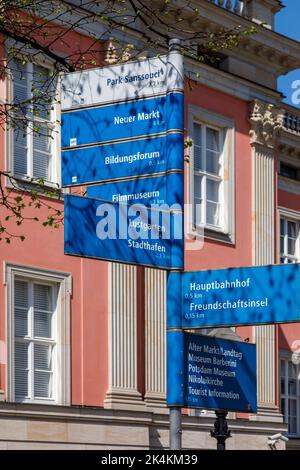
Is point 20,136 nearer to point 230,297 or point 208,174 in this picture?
point 208,174

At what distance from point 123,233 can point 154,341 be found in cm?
1544

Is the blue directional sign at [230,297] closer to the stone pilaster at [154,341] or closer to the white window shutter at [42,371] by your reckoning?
the white window shutter at [42,371]

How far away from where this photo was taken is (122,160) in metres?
10.9

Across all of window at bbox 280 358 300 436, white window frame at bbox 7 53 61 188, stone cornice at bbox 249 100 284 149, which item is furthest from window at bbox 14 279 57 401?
window at bbox 280 358 300 436

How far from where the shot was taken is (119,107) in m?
11.0

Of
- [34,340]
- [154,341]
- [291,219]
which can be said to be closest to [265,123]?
[291,219]

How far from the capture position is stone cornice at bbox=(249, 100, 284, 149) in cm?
2898

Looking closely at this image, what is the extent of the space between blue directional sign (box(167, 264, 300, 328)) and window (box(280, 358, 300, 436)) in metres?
19.9

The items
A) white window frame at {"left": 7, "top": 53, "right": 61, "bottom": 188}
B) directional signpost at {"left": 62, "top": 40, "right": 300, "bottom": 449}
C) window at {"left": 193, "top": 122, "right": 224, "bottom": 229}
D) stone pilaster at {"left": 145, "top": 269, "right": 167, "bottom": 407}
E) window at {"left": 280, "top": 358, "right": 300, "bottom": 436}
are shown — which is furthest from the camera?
window at {"left": 280, "top": 358, "right": 300, "bottom": 436}

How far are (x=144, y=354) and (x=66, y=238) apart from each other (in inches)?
608

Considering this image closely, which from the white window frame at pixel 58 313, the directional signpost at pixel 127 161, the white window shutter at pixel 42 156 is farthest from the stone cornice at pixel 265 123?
the directional signpost at pixel 127 161

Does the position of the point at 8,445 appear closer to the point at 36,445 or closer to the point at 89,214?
the point at 36,445

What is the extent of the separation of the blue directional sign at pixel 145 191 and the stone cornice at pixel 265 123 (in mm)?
18220

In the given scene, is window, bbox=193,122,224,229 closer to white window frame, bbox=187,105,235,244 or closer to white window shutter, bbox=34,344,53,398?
white window frame, bbox=187,105,235,244
